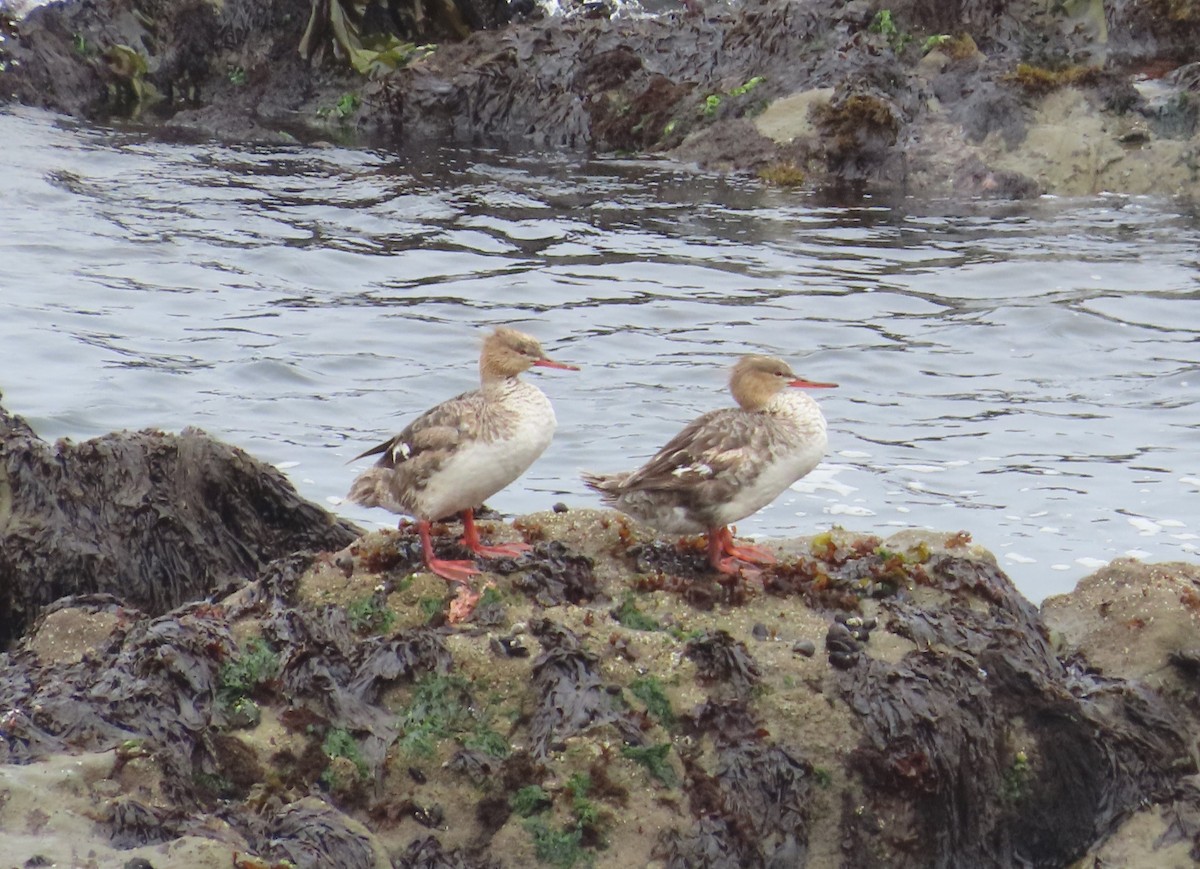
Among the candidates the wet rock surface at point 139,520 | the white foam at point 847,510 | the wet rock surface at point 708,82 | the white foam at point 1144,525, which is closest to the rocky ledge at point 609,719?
the wet rock surface at point 139,520

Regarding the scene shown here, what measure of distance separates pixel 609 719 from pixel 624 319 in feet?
24.4

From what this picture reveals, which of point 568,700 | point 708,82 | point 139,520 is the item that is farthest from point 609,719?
point 708,82

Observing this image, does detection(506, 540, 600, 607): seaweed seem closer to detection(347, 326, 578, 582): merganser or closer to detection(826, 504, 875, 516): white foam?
detection(347, 326, 578, 582): merganser

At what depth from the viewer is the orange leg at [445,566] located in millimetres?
5023

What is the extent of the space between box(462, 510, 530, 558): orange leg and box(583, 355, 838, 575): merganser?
0.39 meters

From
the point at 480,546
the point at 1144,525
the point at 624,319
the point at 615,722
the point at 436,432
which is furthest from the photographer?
the point at 624,319

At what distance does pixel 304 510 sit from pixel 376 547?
1645 millimetres

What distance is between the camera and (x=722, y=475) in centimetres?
540

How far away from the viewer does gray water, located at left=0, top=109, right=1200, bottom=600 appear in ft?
28.1

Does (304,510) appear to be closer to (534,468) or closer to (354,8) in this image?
(534,468)

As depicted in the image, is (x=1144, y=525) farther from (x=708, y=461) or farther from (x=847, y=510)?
(x=708, y=461)

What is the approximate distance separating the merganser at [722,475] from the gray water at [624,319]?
2.17 m

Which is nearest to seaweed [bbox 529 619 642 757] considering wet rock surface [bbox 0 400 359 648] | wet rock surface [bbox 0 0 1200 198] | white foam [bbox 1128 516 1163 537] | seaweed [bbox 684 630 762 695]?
seaweed [bbox 684 630 762 695]

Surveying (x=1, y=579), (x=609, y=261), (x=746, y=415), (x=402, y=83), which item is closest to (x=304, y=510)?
(x=1, y=579)
